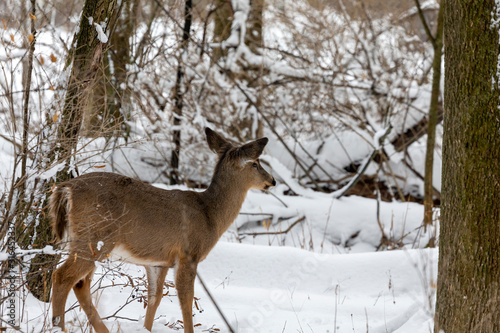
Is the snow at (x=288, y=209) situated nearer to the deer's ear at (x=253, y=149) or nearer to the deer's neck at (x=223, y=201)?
the deer's neck at (x=223, y=201)

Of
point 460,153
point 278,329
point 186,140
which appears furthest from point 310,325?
point 186,140

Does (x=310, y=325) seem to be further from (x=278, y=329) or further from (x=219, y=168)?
(x=219, y=168)

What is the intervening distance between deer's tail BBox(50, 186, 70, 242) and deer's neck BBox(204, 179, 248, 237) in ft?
4.12

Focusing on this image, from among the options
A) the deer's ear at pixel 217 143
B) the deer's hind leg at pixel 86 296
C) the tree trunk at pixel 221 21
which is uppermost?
the tree trunk at pixel 221 21

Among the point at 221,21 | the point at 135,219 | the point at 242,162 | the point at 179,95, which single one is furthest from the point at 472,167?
the point at 221,21

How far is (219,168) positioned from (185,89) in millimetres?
5336

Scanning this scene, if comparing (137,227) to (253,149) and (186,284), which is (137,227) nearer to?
(186,284)

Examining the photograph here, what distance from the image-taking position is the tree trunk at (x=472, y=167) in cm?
344

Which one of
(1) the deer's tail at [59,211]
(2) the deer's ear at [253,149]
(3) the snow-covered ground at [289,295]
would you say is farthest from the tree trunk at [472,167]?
(1) the deer's tail at [59,211]

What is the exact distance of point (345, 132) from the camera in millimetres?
11953

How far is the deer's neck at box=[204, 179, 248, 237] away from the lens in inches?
206

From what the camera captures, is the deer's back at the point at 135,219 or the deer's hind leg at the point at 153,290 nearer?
the deer's back at the point at 135,219

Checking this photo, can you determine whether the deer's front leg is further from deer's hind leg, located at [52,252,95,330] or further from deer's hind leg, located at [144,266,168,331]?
deer's hind leg, located at [52,252,95,330]

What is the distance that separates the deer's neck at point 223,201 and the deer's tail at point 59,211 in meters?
1.26
